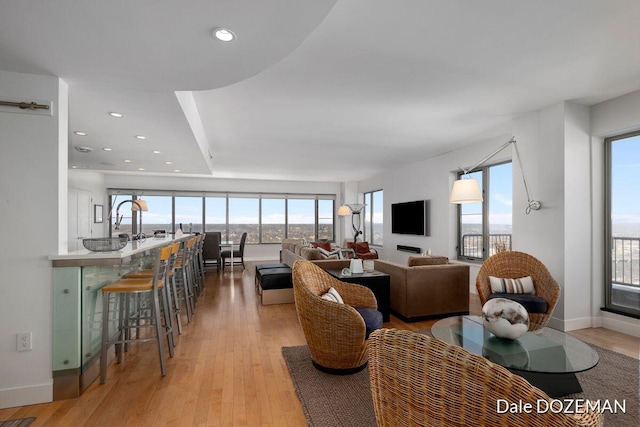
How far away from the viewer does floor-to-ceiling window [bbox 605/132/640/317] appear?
3.54m

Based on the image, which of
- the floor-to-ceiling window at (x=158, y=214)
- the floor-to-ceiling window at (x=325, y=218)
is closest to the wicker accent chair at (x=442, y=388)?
the floor-to-ceiling window at (x=158, y=214)

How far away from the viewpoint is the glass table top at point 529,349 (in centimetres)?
194

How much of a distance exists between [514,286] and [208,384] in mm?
3234

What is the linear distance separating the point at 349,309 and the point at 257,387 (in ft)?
2.93

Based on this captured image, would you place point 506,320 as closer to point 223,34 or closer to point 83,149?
point 223,34

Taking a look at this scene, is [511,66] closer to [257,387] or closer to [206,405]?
[257,387]

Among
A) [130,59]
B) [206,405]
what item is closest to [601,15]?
[130,59]

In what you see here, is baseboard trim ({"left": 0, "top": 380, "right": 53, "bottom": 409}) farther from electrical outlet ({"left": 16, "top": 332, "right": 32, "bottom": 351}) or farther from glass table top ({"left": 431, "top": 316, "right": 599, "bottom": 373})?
glass table top ({"left": 431, "top": 316, "right": 599, "bottom": 373})

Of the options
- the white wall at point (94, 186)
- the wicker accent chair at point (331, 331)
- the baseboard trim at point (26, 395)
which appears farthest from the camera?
the white wall at point (94, 186)

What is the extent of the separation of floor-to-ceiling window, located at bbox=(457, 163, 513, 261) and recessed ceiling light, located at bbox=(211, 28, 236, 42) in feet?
15.8

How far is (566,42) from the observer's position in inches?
94.7

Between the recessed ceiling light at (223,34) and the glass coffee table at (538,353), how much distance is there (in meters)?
2.47

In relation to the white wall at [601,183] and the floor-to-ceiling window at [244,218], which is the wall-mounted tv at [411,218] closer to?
the white wall at [601,183]

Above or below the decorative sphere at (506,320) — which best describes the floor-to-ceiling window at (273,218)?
above
